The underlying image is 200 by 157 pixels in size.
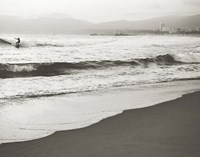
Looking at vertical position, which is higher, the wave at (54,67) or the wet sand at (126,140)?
the wave at (54,67)

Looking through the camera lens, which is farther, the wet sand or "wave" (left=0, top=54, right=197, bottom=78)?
"wave" (left=0, top=54, right=197, bottom=78)

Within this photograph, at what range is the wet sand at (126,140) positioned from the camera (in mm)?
2885

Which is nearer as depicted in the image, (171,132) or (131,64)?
(171,132)

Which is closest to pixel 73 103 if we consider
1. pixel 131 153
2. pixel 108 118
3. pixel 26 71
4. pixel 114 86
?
pixel 108 118

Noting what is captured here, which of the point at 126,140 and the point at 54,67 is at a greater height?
the point at 54,67

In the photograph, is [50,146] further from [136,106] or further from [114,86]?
[114,86]

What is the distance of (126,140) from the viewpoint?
3240mm

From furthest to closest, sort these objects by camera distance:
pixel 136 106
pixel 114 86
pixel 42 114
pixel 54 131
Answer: pixel 114 86 < pixel 136 106 < pixel 42 114 < pixel 54 131

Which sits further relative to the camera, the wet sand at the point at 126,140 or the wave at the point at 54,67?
the wave at the point at 54,67

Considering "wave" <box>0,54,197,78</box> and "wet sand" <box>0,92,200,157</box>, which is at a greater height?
"wave" <box>0,54,197,78</box>

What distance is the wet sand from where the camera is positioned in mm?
2885

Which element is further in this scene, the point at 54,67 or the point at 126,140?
the point at 54,67

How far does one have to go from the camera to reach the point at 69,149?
3.01 metres

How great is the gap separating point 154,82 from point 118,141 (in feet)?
17.6
